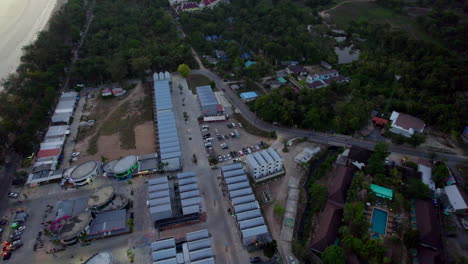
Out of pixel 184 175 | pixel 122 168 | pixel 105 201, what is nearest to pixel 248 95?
pixel 184 175

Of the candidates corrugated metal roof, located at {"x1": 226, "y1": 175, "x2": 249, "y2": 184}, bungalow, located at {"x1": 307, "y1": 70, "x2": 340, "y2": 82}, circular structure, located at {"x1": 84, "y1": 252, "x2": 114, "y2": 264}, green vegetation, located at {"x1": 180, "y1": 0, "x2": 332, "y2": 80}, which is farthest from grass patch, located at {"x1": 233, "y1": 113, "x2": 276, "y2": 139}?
circular structure, located at {"x1": 84, "y1": 252, "x2": 114, "y2": 264}

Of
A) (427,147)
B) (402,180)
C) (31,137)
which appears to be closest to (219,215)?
(402,180)

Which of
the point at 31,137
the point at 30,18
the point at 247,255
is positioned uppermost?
the point at 30,18

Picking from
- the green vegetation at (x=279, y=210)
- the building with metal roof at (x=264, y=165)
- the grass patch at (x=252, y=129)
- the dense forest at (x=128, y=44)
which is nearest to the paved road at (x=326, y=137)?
the grass patch at (x=252, y=129)

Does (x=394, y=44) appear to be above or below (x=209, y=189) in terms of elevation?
above

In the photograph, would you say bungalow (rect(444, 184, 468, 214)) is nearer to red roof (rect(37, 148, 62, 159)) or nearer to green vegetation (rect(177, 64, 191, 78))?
green vegetation (rect(177, 64, 191, 78))

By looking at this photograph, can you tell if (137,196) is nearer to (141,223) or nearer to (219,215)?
(141,223)
